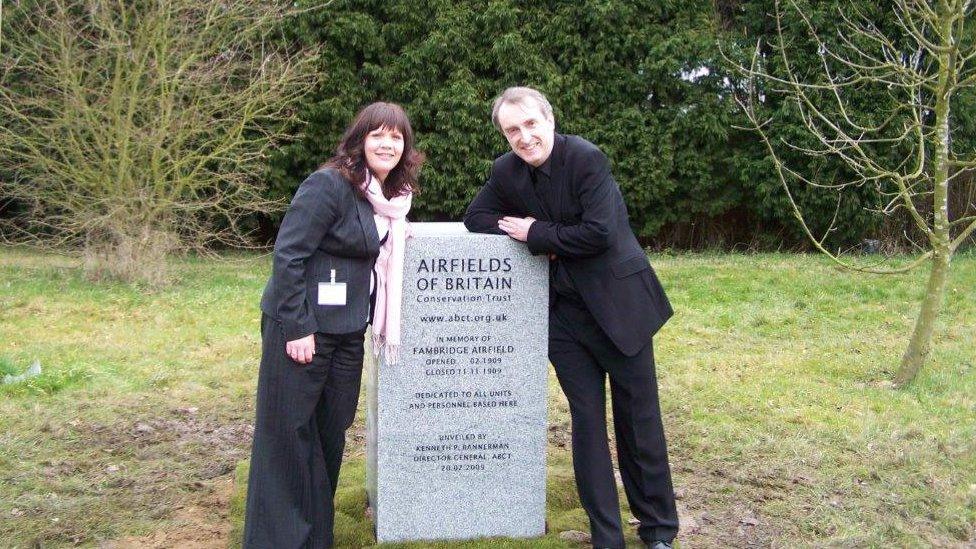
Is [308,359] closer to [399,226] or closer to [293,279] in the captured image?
[293,279]

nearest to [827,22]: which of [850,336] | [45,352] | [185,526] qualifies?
[850,336]

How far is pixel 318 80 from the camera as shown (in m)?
13.2

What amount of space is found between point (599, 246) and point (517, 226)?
1.28 feet

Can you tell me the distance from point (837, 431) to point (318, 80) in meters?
9.37

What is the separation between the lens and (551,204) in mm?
3928

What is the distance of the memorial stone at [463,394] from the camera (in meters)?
4.04

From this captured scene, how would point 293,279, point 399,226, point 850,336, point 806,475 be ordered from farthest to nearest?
point 850,336
point 806,475
point 399,226
point 293,279

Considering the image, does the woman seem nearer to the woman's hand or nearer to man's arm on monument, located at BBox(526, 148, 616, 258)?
the woman's hand

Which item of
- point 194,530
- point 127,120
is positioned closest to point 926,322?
A: point 194,530

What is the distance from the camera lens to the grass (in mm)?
4539

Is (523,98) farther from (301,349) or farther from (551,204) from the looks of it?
(301,349)

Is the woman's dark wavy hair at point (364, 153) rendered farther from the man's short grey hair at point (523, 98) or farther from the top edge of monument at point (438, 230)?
the man's short grey hair at point (523, 98)

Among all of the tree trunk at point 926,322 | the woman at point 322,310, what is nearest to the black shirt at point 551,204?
the woman at point 322,310

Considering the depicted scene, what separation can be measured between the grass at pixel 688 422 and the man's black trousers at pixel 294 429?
487 millimetres
